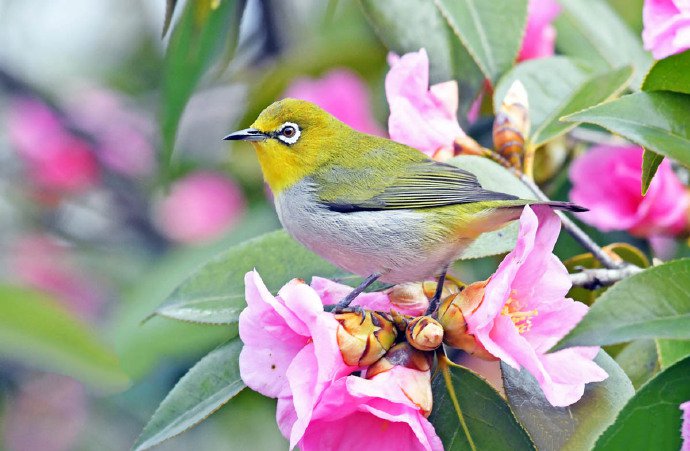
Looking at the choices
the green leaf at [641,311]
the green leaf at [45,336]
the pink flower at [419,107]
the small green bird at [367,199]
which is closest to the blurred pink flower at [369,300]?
the small green bird at [367,199]

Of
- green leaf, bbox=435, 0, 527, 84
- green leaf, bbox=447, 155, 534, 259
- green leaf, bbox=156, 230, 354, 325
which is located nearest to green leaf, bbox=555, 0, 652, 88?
green leaf, bbox=435, 0, 527, 84

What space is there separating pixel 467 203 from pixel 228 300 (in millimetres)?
563

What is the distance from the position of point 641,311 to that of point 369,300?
629 millimetres

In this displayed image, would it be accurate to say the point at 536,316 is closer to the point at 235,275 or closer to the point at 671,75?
the point at 671,75

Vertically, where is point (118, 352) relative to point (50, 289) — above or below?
above

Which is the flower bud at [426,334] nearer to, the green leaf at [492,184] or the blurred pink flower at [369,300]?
the blurred pink flower at [369,300]

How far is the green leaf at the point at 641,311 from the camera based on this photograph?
1239 millimetres

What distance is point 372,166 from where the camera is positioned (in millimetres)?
2352

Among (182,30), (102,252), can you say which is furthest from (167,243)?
(182,30)

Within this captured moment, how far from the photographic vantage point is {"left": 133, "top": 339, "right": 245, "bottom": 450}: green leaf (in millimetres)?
1663

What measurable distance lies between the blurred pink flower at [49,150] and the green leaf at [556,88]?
313cm

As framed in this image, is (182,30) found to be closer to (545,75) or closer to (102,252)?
(545,75)

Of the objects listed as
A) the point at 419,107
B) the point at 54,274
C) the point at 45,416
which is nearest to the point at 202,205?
the point at 54,274

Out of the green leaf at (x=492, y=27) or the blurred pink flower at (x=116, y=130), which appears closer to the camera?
the green leaf at (x=492, y=27)
